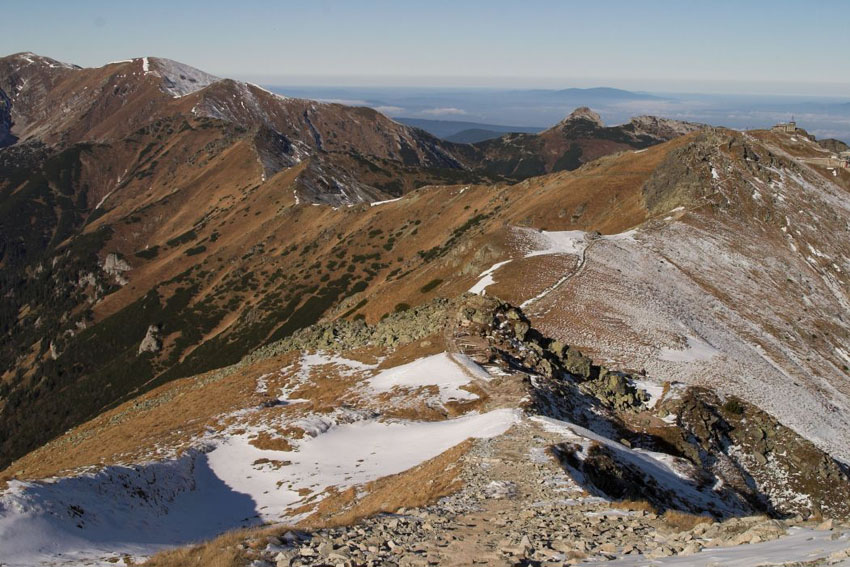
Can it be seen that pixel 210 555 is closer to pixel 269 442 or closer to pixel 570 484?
pixel 570 484

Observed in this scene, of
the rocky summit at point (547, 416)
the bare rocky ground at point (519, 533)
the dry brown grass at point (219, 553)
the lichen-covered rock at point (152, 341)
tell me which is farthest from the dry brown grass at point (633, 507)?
the lichen-covered rock at point (152, 341)

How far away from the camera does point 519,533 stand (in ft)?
55.7

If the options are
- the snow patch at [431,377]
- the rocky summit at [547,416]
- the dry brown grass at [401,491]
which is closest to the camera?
the rocky summit at [547,416]

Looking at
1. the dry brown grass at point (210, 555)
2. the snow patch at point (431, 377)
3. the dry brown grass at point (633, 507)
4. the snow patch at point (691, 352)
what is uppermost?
the dry brown grass at point (210, 555)

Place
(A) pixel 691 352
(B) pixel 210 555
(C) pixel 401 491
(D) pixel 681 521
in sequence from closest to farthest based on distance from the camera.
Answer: (B) pixel 210 555, (D) pixel 681 521, (C) pixel 401 491, (A) pixel 691 352

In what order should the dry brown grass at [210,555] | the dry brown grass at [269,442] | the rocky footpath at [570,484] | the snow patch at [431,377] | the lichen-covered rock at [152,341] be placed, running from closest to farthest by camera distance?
the dry brown grass at [210,555] < the rocky footpath at [570,484] < the dry brown grass at [269,442] < the snow patch at [431,377] < the lichen-covered rock at [152,341]

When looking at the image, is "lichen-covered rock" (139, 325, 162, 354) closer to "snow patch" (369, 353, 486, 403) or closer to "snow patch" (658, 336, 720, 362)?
"snow patch" (369, 353, 486, 403)

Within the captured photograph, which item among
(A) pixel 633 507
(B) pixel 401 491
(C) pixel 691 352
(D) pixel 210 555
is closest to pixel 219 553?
(D) pixel 210 555

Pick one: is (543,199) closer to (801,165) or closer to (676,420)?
(801,165)

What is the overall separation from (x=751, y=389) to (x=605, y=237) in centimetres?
3158

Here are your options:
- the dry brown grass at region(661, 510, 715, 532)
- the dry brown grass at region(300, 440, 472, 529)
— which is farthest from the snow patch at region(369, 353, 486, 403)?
the dry brown grass at region(661, 510, 715, 532)

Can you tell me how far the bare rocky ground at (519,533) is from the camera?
1457cm

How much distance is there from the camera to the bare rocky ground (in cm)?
1457

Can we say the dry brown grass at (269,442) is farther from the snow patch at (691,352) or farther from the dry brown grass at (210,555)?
the snow patch at (691,352)
